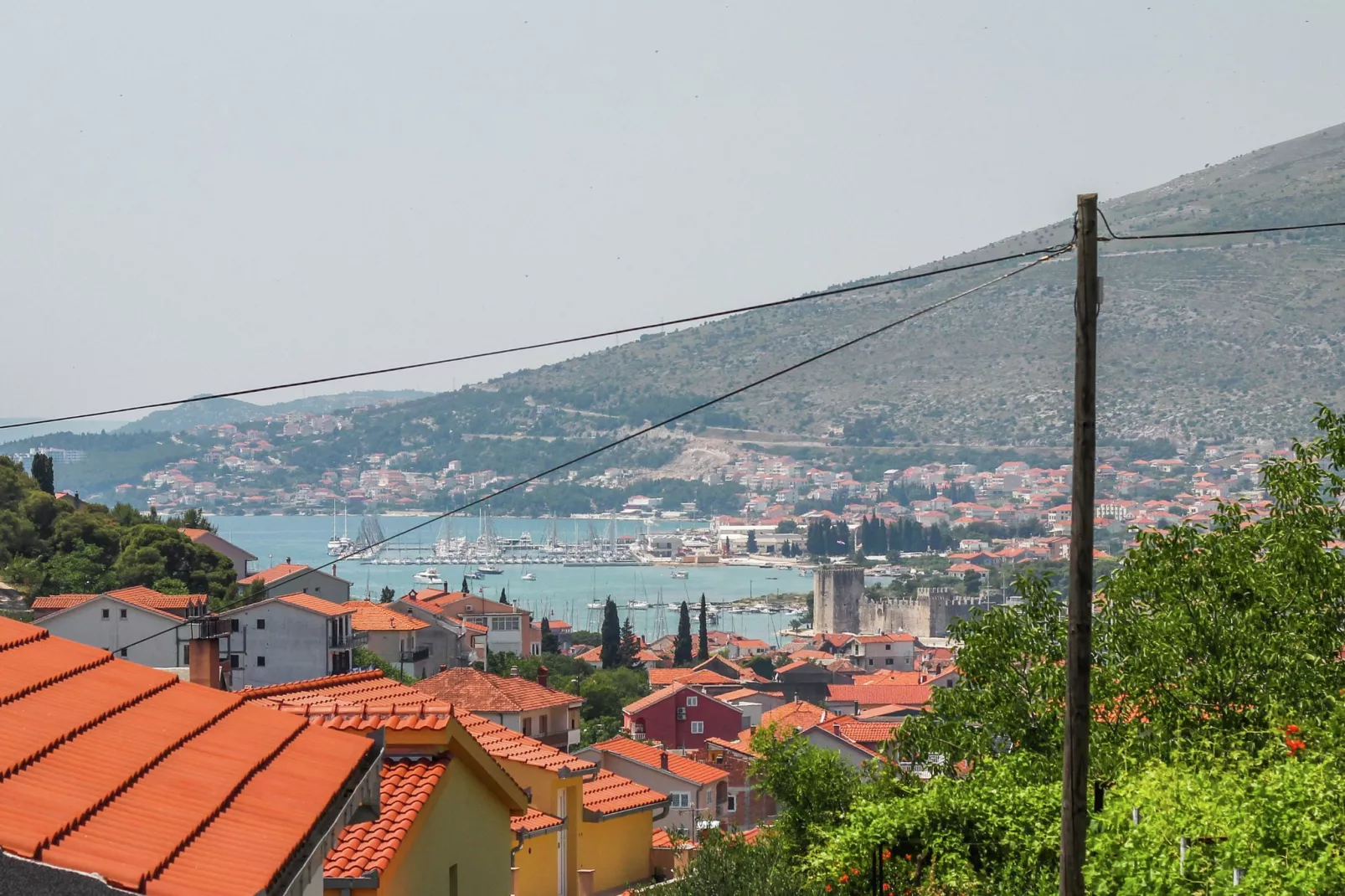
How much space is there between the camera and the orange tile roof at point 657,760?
25.3 m

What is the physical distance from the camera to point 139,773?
2600 mm

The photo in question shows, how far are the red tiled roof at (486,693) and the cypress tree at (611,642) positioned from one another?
34315mm

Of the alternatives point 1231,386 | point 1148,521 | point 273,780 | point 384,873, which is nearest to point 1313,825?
point 384,873

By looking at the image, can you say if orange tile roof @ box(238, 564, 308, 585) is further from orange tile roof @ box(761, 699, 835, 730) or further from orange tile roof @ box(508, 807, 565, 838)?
orange tile roof @ box(508, 807, 565, 838)

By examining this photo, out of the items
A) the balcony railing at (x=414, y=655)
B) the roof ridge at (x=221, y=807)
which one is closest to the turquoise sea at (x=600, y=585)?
the balcony railing at (x=414, y=655)

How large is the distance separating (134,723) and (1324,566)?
645 cm

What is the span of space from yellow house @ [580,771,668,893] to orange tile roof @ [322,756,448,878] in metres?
7.85

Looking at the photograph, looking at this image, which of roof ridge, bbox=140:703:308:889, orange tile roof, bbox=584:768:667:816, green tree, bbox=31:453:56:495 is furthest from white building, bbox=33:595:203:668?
roof ridge, bbox=140:703:308:889

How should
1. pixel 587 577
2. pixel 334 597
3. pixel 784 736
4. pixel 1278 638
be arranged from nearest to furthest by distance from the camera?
pixel 1278 638 < pixel 784 736 < pixel 334 597 < pixel 587 577

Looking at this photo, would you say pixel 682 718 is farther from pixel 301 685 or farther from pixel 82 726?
pixel 82 726

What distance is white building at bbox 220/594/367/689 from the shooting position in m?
36.5

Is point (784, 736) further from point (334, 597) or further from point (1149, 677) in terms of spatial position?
point (334, 597)

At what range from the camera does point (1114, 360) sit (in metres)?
195

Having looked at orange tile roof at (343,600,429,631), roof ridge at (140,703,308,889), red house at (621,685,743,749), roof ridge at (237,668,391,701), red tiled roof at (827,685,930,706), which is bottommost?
red tiled roof at (827,685,930,706)
